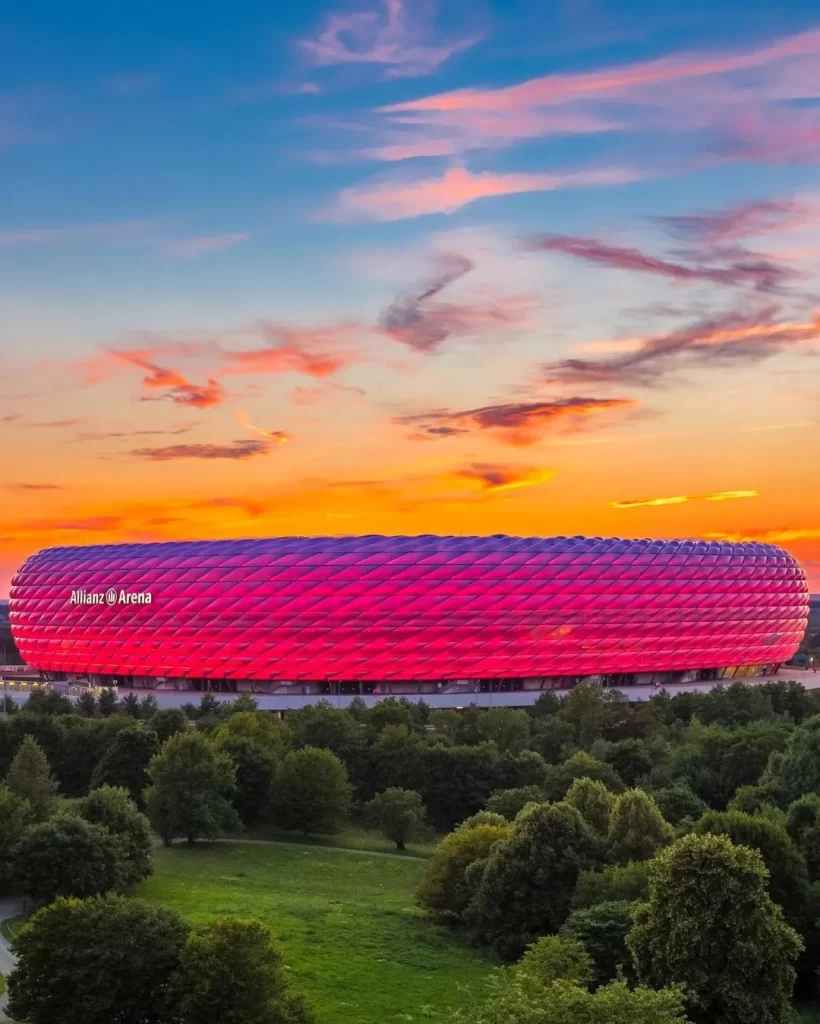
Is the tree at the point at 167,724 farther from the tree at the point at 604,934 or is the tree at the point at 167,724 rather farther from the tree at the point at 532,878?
the tree at the point at 604,934

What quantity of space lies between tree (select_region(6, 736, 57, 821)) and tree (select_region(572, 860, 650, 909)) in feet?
79.5

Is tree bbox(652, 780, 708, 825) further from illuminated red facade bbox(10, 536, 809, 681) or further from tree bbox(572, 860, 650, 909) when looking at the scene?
illuminated red facade bbox(10, 536, 809, 681)

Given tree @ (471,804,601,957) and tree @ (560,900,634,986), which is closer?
tree @ (560,900,634,986)

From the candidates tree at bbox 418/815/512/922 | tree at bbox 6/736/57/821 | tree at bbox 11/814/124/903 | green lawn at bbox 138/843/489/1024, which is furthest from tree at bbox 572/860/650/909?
tree at bbox 6/736/57/821

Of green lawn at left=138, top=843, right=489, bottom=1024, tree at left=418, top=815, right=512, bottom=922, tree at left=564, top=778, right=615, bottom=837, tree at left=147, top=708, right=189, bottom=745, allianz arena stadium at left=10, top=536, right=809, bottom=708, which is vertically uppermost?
allianz arena stadium at left=10, top=536, right=809, bottom=708

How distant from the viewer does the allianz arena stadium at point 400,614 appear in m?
105

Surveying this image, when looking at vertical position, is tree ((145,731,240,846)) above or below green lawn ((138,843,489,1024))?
above

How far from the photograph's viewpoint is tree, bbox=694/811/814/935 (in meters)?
32.7

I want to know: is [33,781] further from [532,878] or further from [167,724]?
[532,878]

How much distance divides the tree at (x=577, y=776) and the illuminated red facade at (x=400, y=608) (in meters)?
51.1

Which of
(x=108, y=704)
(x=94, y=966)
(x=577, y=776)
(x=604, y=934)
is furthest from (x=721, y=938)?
(x=108, y=704)

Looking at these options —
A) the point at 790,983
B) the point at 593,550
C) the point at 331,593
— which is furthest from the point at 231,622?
the point at 790,983

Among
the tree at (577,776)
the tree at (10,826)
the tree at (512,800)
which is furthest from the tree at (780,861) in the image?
the tree at (10,826)

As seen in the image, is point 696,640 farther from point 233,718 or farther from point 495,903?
point 495,903
